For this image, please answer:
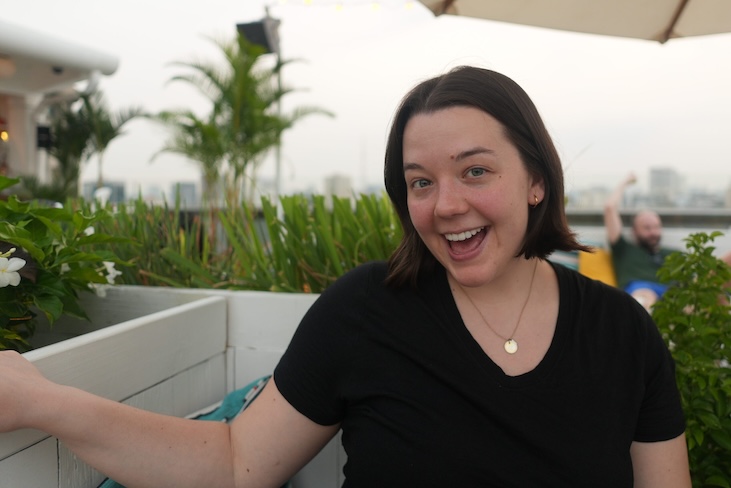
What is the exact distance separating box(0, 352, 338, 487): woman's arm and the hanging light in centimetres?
659

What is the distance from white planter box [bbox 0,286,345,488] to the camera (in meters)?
1.02

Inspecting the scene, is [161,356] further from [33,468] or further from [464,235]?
[464,235]

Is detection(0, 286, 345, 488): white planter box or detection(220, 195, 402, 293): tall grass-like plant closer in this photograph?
detection(0, 286, 345, 488): white planter box

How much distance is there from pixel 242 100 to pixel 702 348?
9.47m

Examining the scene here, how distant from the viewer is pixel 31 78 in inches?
283

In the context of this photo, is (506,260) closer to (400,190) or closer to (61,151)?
(400,190)

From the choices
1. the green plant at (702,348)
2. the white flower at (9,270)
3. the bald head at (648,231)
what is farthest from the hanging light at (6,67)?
the green plant at (702,348)

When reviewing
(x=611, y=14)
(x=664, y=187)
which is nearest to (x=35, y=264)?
(x=611, y=14)

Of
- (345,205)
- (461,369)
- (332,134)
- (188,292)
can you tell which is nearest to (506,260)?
(461,369)

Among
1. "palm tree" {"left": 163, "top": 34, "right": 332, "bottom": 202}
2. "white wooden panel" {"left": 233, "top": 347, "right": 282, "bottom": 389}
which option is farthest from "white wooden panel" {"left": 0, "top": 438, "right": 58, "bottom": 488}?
"palm tree" {"left": 163, "top": 34, "right": 332, "bottom": 202}

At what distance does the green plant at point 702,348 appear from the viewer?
1239 mm

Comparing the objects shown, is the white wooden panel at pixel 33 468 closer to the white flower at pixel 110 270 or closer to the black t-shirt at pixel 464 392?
the black t-shirt at pixel 464 392

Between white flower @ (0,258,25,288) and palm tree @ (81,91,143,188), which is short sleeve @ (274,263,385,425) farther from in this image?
palm tree @ (81,91,143,188)

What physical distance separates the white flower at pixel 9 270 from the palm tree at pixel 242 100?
8941mm
